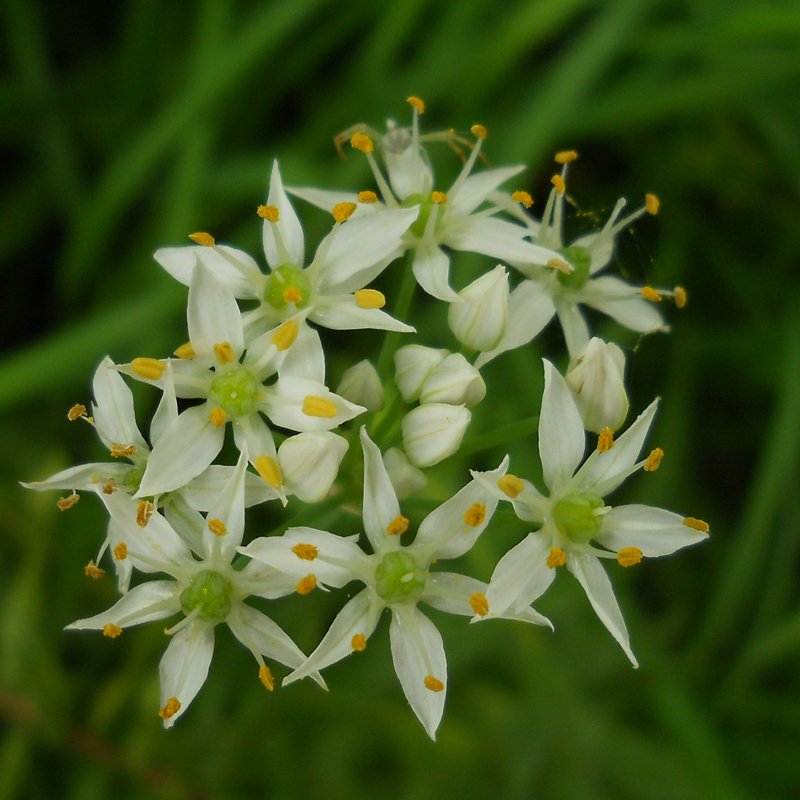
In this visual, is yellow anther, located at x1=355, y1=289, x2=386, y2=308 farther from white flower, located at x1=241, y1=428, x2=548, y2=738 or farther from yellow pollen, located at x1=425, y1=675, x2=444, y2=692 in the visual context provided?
yellow pollen, located at x1=425, y1=675, x2=444, y2=692

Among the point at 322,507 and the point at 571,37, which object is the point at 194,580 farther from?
the point at 571,37

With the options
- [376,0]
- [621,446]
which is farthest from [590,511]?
[376,0]

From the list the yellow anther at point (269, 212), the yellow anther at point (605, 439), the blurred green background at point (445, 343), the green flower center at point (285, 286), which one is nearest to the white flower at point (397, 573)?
the yellow anther at point (605, 439)

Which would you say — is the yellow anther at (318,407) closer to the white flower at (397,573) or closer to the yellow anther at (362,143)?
the white flower at (397,573)

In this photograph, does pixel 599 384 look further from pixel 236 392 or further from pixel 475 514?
pixel 236 392

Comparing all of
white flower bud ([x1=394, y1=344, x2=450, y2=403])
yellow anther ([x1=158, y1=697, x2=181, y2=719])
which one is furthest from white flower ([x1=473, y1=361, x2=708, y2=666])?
yellow anther ([x1=158, y1=697, x2=181, y2=719])

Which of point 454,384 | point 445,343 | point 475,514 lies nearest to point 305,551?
point 475,514
